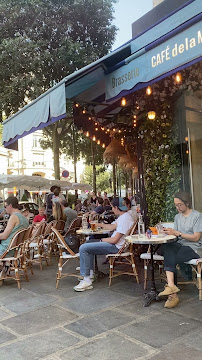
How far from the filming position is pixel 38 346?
10.8 feet

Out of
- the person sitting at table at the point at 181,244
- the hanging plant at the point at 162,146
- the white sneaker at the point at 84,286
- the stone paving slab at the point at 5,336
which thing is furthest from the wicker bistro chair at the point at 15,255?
the hanging plant at the point at 162,146

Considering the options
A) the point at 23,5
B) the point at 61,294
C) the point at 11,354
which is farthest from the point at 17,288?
the point at 23,5

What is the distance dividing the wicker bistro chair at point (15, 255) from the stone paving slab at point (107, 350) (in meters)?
2.52

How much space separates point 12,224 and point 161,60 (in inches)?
141

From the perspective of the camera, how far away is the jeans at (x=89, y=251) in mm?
5211

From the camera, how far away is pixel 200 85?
6.54 metres

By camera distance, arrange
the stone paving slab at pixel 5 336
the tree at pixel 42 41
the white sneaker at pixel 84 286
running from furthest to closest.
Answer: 1. the tree at pixel 42 41
2. the white sneaker at pixel 84 286
3. the stone paving slab at pixel 5 336

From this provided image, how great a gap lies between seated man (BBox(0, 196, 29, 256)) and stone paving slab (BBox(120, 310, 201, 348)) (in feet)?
9.36

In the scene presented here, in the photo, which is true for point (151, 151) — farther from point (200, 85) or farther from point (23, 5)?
point (23, 5)

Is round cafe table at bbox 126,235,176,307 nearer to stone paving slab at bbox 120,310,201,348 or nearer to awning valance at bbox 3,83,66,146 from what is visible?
stone paving slab at bbox 120,310,201,348

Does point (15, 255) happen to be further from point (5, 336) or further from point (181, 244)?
point (181, 244)

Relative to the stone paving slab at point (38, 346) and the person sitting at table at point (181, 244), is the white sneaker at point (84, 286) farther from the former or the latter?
the stone paving slab at point (38, 346)

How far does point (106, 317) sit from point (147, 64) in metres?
3.13

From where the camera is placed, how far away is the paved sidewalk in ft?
10.2
